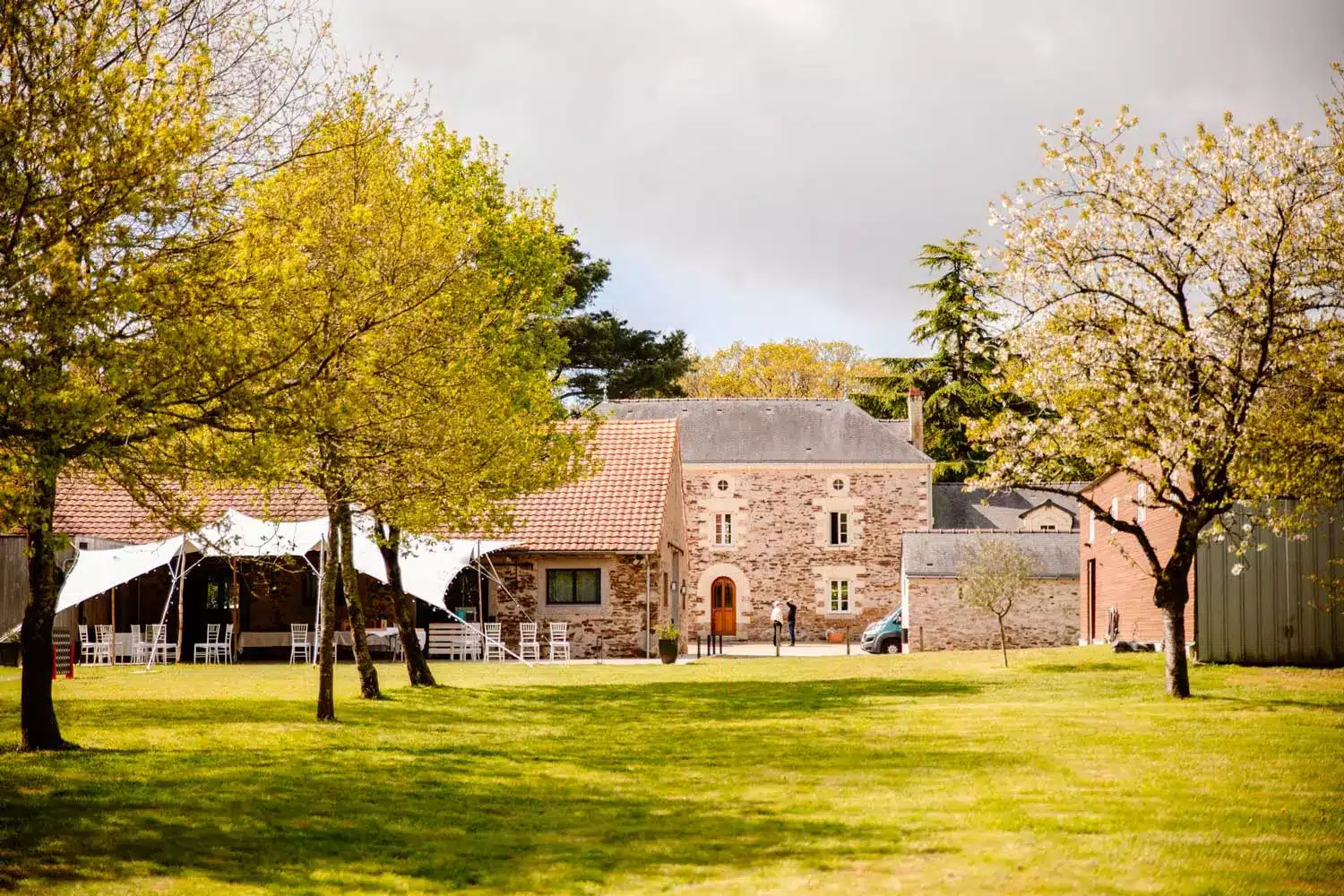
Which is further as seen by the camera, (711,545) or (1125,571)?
(711,545)

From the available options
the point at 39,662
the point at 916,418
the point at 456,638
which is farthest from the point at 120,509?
the point at 916,418

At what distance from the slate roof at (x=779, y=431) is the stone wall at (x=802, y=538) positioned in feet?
1.16

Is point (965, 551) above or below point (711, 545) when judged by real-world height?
below

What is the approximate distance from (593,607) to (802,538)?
16281 mm

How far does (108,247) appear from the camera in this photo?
9203 mm

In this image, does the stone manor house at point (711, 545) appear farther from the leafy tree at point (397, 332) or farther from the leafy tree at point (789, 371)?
the leafy tree at point (789, 371)

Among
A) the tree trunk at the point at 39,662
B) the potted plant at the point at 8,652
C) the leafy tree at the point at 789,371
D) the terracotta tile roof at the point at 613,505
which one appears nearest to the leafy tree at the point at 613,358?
the leafy tree at the point at 789,371

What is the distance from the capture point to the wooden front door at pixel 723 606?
4722cm

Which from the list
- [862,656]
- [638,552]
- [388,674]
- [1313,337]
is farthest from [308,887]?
[862,656]

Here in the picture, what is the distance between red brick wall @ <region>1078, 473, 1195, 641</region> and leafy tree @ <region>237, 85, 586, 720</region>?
10.3 metres

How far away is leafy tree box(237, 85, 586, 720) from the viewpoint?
10.7 meters

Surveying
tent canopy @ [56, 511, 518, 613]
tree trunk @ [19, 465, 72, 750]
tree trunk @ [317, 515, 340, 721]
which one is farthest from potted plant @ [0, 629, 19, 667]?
tree trunk @ [19, 465, 72, 750]

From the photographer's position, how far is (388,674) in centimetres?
2456

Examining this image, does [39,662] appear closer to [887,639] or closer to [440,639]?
[440,639]
